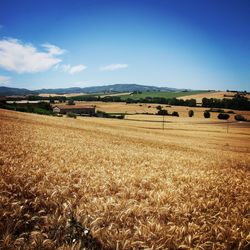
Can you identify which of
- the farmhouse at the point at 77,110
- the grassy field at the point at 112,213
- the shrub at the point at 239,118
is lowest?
the shrub at the point at 239,118

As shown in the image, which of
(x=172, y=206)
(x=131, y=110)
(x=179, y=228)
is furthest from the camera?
(x=131, y=110)

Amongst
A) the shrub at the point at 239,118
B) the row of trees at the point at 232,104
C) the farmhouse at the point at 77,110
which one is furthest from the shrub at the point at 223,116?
the farmhouse at the point at 77,110

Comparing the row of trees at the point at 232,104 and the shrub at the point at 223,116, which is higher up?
the row of trees at the point at 232,104

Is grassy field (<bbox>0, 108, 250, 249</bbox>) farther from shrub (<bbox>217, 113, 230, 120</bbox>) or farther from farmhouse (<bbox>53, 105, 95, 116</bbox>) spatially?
shrub (<bbox>217, 113, 230, 120</bbox>)

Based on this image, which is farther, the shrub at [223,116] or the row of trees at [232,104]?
the row of trees at [232,104]

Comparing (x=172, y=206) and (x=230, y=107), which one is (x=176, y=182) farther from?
(x=230, y=107)

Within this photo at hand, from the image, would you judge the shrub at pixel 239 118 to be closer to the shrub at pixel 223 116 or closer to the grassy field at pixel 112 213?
the shrub at pixel 223 116

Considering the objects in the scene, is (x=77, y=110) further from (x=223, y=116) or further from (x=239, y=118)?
(x=239, y=118)

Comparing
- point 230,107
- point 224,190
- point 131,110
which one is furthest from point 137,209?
point 230,107

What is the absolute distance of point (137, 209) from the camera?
16.3 ft

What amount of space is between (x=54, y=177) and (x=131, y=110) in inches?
4833

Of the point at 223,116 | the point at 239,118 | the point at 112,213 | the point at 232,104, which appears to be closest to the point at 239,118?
the point at 239,118

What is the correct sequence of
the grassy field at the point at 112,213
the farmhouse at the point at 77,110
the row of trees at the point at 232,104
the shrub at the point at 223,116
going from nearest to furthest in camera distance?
the grassy field at the point at 112,213 < the shrub at the point at 223,116 < the farmhouse at the point at 77,110 < the row of trees at the point at 232,104

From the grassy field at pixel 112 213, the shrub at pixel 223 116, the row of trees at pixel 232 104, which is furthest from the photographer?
the row of trees at pixel 232 104
